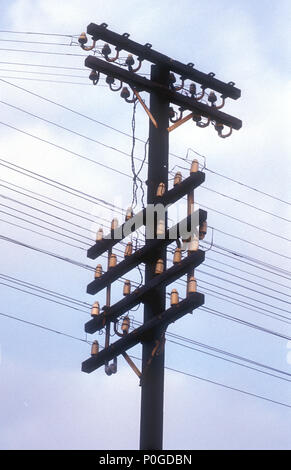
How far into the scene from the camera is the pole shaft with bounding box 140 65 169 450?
2184 cm

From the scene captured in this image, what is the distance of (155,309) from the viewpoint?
2273 centimetres

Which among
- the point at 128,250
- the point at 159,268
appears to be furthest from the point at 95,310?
the point at 159,268

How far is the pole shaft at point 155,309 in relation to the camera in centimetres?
2184

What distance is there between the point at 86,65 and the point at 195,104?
6.84 feet

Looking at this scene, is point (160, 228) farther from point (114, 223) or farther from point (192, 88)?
point (192, 88)

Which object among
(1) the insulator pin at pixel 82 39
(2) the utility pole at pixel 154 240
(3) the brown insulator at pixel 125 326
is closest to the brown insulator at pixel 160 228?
(2) the utility pole at pixel 154 240

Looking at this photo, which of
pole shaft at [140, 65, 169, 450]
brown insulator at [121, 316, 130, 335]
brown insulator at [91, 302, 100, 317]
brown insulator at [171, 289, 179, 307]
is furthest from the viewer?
brown insulator at [91, 302, 100, 317]

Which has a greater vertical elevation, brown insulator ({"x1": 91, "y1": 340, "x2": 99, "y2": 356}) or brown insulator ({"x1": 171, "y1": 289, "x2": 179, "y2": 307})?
brown insulator ({"x1": 171, "y1": 289, "x2": 179, "y2": 307})

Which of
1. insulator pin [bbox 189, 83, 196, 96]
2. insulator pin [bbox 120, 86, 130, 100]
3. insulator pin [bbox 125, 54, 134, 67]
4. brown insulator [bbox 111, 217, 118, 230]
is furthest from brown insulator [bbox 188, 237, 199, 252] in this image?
insulator pin [bbox 125, 54, 134, 67]

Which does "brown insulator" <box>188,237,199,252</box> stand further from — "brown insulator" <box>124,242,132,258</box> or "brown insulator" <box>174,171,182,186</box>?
"brown insulator" <box>174,171,182,186</box>

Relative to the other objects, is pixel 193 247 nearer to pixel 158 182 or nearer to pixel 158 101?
pixel 158 182

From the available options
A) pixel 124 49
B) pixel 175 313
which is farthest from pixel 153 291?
pixel 124 49

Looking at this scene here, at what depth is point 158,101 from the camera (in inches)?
970

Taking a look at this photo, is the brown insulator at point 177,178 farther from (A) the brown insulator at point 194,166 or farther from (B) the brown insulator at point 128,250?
(B) the brown insulator at point 128,250
